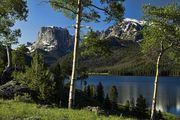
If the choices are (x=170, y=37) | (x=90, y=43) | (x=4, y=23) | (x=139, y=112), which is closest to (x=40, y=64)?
(x=4, y=23)

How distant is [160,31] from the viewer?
1612 inches

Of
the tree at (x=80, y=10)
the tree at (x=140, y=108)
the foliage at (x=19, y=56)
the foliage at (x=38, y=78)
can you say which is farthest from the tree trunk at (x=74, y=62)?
the foliage at (x=19, y=56)

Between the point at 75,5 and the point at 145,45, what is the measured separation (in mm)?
18021

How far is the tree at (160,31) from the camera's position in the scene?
39.9m

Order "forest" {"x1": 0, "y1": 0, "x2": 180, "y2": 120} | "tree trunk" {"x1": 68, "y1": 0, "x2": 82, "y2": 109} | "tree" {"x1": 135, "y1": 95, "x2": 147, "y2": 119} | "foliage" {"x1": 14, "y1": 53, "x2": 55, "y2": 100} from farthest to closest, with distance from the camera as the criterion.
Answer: "tree" {"x1": 135, "y1": 95, "x2": 147, "y2": 119} → "foliage" {"x1": 14, "y1": 53, "x2": 55, "y2": 100} → "tree trunk" {"x1": 68, "y1": 0, "x2": 82, "y2": 109} → "forest" {"x1": 0, "y1": 0, "x2": 180, "y2": 120}

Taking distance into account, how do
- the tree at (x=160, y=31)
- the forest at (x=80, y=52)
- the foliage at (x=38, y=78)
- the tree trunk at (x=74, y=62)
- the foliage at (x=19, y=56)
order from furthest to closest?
the foliage at (x=19, y=56) < the foliage at (x=38, y=78) < the tree at (x=160, y=31) < the tree trunk at (x=74, y=62) < the forest at (x=80, y=52)

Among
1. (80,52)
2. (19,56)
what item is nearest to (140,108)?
(19,56)

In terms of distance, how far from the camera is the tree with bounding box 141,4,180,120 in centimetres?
3988

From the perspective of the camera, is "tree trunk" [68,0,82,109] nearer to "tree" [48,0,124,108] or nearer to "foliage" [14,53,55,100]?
"tree" [48,0,124,108]

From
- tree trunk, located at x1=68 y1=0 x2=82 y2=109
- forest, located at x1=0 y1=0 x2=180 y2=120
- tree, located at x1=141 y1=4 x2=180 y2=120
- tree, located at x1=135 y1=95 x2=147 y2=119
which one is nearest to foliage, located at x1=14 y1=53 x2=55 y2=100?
forest, located at x1=0 y1=0 x2=180 y2=120

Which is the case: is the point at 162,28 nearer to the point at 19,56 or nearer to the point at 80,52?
the point at 80,52

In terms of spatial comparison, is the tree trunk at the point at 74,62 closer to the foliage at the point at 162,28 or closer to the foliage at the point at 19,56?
the foliage at the point at 162,28

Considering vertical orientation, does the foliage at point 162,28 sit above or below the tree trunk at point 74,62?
above

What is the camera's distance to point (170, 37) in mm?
40875
